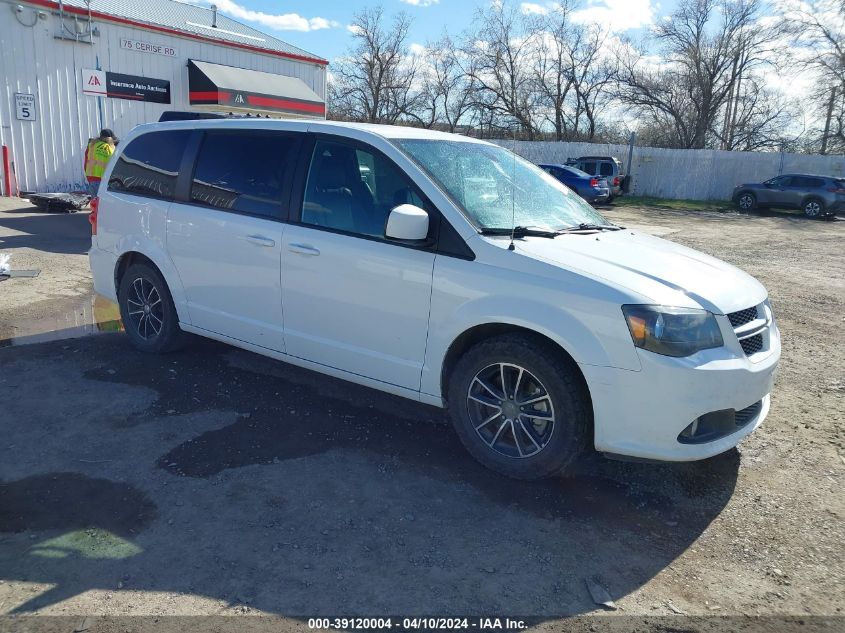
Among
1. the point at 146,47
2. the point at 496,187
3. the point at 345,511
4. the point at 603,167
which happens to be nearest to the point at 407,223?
the point at 496,187

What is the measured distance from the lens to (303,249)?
446 cm

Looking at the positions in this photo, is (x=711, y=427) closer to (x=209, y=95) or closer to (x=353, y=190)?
(x=353, y=190)

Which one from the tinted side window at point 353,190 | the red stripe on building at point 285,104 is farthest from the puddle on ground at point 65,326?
the red stripe on building at point 285,104

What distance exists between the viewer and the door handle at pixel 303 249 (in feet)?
14.5

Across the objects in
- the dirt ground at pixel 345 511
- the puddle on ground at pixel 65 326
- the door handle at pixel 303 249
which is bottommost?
the dirt ground at pixel 345 511

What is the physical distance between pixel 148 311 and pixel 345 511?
308 centimetres

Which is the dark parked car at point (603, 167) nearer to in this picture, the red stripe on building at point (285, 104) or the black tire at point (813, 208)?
the black tire at point (813, 208)

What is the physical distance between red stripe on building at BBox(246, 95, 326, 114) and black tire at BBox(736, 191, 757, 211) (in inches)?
671

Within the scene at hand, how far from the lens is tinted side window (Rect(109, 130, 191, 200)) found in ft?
17.7

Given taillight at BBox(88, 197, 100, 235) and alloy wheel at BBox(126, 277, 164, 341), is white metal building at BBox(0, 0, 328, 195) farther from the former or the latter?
alloy wheel at BBox(126, 277, 164, 341)

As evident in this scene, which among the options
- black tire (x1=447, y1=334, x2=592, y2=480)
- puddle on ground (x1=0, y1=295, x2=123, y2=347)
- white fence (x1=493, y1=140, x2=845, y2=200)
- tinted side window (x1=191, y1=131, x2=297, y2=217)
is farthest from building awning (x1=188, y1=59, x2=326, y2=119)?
black tire (x1=447, y1=334, x2=592, y2=480)

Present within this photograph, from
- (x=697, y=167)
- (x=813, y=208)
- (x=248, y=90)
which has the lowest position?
(x=813, y=208)

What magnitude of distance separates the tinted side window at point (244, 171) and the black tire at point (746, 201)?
26492mm

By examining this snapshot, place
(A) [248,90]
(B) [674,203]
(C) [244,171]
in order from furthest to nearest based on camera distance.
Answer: (B) [674,203] → (A) [248,90] → (C) [244,171]
